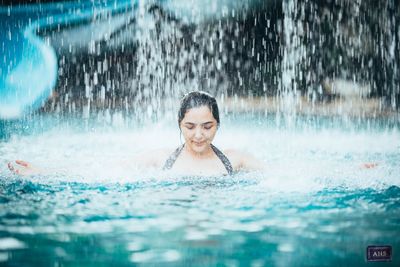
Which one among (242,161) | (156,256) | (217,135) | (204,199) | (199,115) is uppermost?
(199,115)

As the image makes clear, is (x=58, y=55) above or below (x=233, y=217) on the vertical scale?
above

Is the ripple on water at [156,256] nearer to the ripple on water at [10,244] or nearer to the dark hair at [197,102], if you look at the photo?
the ripple on water at [10,244]

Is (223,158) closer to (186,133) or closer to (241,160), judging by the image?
(241,160)

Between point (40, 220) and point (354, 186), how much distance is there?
183 centimetres

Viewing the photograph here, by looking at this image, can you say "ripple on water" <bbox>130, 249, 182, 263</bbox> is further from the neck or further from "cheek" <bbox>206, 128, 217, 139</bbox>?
"cheek" <bbox>206, 128, 217, 139</bbox>

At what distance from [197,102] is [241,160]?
0.44 metres

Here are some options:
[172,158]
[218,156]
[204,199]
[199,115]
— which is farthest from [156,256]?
[199,115]

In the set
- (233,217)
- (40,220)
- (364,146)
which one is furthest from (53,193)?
(364,146)

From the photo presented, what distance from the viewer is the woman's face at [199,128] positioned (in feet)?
10.5

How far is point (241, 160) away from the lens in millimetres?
3281

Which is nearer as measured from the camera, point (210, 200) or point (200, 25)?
point (210, 200)

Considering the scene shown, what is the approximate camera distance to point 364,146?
3.39m

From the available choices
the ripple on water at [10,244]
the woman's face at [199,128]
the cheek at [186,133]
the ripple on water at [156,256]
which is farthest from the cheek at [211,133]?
the ripple on water at [10,244]

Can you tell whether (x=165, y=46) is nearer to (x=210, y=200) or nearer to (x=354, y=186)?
(x=210, y=200)
